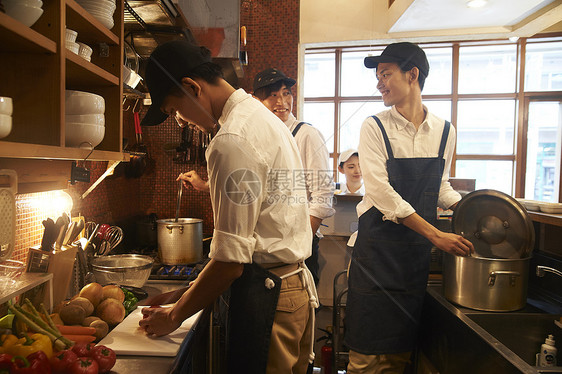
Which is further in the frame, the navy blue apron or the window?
the window

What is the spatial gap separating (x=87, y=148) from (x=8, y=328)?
1.94ft

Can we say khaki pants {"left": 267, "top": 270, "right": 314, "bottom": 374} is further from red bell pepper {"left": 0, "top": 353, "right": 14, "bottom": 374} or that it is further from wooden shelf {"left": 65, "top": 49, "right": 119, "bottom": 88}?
wooden shelf {"left": 65, "top": 49, "right": 119, "bottom": 88}

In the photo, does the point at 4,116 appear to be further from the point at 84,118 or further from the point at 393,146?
the point at 393,146

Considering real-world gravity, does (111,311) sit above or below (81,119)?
below

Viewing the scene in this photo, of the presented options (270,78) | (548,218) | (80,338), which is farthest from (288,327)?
(270,78)

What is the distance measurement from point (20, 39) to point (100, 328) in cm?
89

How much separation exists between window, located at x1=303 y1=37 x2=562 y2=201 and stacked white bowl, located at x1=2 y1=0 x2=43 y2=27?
188 inches

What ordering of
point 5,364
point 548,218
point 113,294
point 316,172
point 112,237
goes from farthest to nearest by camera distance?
point 316,172, point 112,237, point 548,218, point 113,294, point 5,364

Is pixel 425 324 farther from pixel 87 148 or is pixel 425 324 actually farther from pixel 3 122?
→ pixel 3 122

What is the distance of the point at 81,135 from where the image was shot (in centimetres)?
126

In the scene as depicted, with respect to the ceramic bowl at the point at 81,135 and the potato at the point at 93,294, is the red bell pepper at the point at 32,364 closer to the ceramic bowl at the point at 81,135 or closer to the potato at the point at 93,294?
the potato at the point at 93,294

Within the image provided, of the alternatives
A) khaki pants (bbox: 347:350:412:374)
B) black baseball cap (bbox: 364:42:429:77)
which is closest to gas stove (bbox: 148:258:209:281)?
khaki pants (bbox: 347:350:412:374)

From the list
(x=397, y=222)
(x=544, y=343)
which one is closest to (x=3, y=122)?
(x=397, y=222)

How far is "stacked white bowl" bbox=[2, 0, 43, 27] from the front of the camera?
989mm
